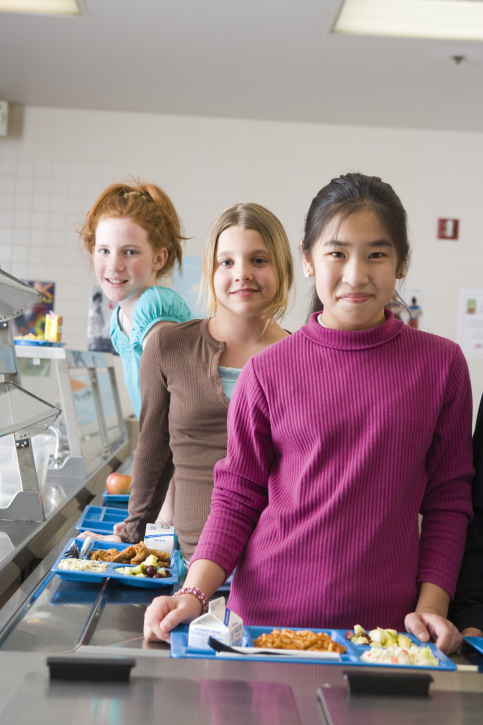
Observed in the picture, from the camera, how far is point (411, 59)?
3.50 meters

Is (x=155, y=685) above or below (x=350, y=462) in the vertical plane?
below

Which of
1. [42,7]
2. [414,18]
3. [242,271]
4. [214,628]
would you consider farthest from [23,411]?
[414,18]

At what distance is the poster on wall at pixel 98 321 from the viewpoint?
4.55 meters

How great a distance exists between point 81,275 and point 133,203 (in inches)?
115

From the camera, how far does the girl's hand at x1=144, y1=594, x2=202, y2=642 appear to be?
0.82 meters

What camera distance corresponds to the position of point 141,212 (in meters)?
1.75

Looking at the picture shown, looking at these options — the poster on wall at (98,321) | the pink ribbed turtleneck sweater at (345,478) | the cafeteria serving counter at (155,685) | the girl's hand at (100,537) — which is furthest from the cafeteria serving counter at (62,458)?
the poster on wall at (98,321)

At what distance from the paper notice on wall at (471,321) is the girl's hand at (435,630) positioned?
397 cm

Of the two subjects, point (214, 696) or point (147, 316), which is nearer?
point (214, 696)

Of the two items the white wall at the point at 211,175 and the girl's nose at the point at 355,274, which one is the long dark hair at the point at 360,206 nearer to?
the girl's nose at the point at 355,274

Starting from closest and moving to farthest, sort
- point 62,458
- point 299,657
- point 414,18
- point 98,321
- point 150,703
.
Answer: point 150,703 < point 299,657 < point 62,458 < point 414,18 < point 98,321

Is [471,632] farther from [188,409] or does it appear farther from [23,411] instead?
[23,411]

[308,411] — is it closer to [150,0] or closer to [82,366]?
[82,366]

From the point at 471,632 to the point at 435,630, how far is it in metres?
0.08
